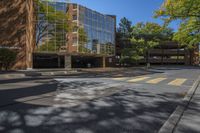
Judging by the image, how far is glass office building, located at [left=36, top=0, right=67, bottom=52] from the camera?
3803 centimetres

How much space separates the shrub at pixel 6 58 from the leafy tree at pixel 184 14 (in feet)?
63.8

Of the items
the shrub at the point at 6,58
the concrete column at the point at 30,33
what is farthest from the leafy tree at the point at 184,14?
the concrete column at the point at 30,33

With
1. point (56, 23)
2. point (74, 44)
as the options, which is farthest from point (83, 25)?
point (56, 23)

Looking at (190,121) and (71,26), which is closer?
(190,121)

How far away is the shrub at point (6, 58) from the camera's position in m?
28.8

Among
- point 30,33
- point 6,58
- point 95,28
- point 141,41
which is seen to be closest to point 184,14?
point 6,58

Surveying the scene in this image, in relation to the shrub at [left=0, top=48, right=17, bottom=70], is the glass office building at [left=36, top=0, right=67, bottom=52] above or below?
above

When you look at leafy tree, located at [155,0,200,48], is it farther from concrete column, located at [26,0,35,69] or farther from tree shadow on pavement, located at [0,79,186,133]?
concrete column, located at [26,0,35,69]

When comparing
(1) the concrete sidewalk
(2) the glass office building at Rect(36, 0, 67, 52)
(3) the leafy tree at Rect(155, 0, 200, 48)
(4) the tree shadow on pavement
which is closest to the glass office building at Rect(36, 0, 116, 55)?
(2) the glass office building at Rect(36, 0, 67, 52)

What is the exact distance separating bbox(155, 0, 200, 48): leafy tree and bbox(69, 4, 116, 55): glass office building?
2810 centimetres

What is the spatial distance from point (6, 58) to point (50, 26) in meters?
11.8

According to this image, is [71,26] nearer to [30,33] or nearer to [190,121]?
[30,33]

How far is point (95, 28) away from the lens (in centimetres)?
5078

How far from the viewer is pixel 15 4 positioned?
107ft
